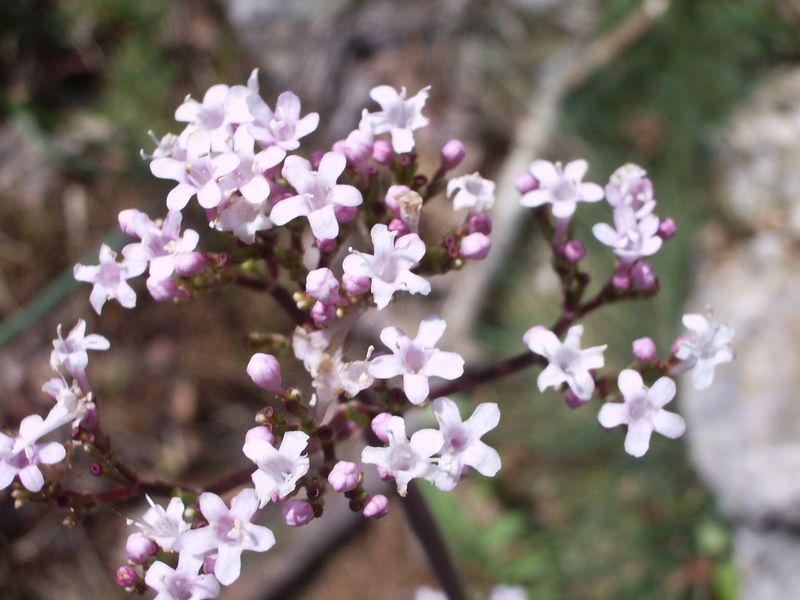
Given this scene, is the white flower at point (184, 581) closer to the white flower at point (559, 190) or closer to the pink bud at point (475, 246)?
the pink bud at point (475, 246)

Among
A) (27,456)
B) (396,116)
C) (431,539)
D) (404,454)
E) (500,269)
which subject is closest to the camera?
(404,454)

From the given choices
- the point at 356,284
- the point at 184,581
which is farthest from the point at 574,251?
the point at 184,581

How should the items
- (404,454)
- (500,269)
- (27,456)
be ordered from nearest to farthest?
(404,454)
(27,456)
(500,269)

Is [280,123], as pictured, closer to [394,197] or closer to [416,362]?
[394,197]

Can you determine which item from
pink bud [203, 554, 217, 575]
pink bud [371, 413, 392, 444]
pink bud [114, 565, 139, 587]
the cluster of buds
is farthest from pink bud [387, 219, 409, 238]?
pink bud [114, 565, 139, 587]

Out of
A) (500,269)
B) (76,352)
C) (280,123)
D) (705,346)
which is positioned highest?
(280,123)

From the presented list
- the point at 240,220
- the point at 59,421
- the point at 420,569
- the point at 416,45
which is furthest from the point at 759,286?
the point at 59,421

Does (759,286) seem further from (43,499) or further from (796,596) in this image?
(43,499)
